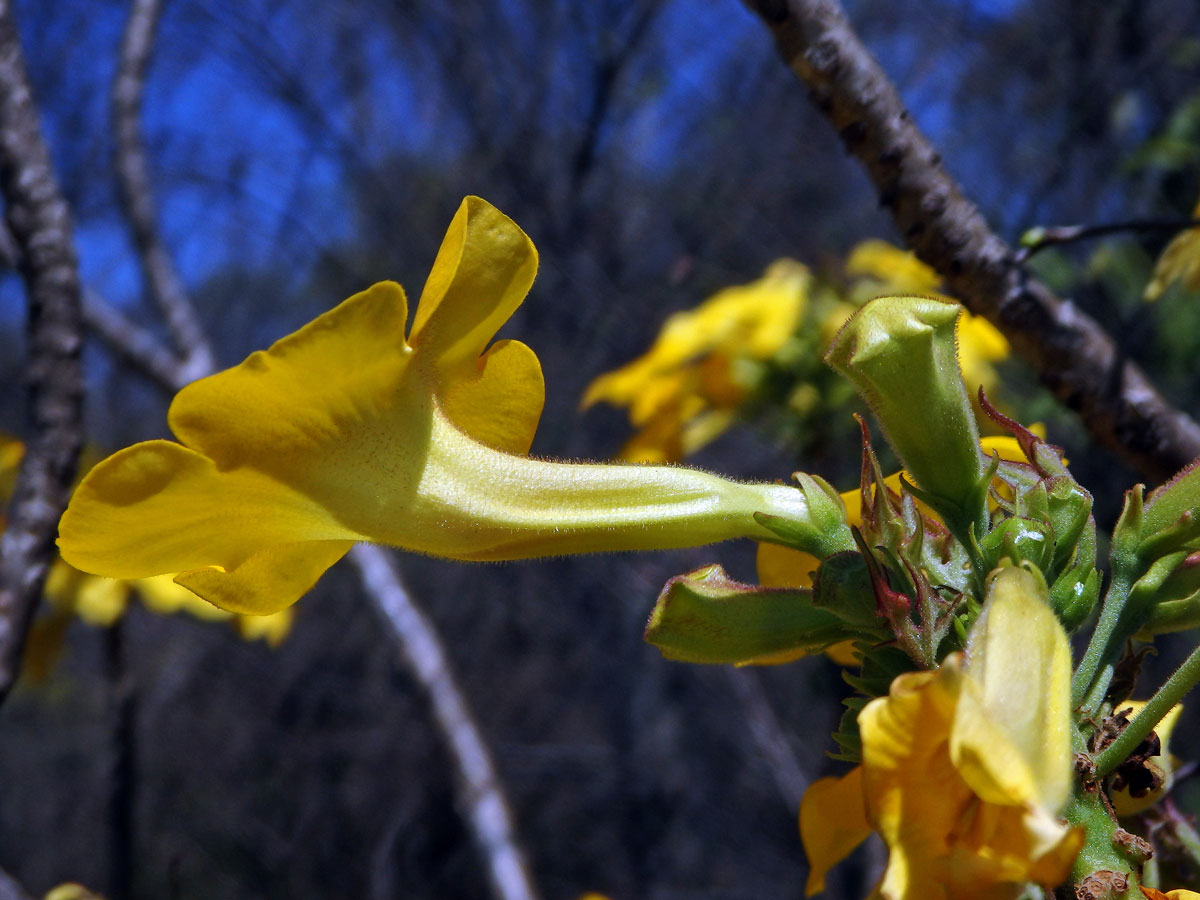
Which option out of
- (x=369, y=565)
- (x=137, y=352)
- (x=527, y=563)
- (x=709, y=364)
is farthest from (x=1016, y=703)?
(x=527, y=563)

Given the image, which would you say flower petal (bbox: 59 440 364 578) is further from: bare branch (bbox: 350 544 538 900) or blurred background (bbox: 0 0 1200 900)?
blurred background (bbox: 0 0 1200 900)

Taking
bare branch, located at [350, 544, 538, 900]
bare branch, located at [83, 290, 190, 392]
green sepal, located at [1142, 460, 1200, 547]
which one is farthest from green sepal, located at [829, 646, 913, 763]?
bare branch, located at [83, 290, 190, 392]

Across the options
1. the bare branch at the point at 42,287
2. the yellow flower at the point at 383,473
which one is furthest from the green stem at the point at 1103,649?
the bare branch at the point at 42,287

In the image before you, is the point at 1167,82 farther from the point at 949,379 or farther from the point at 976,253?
the point at 949,379

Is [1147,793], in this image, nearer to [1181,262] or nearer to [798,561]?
[798,561]

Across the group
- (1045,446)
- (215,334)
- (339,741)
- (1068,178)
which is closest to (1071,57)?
(1068,178)
